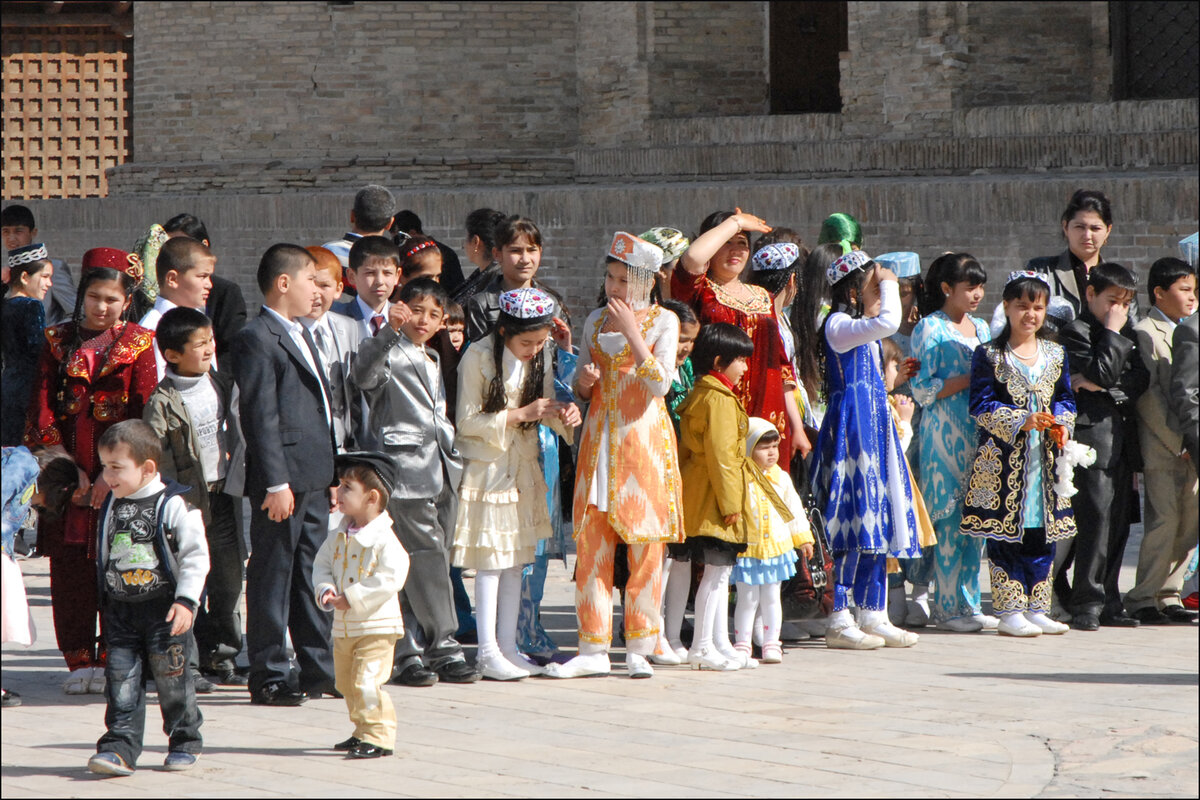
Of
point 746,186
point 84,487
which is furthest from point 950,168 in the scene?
point 84,487

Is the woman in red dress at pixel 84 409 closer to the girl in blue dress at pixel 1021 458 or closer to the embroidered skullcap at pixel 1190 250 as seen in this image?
the girl in blue dress at pixel 1021 458

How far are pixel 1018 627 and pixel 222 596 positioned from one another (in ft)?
10.4

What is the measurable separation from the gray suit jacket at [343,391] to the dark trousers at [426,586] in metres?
0.28

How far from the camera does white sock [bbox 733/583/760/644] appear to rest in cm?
660

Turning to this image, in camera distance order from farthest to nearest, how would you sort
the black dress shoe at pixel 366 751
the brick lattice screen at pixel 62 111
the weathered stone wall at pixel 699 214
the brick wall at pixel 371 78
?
1. the brick lattice screen at pixel 62 111
2. the brick wall at pixel 371 78
3. the weathered stone wall at pixel 699 214
4. the black dress shoe at pixel 366 751

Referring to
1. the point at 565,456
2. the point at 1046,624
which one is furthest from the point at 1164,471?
the point at 565,456

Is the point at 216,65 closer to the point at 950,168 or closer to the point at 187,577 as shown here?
the point at 950,168

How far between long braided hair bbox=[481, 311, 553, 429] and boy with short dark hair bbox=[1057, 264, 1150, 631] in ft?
7.74

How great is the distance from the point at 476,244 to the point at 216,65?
10.2 metres

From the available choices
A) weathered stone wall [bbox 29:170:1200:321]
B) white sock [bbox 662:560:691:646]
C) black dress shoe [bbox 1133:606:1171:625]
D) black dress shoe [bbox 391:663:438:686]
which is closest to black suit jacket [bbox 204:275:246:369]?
black dress shoe [bbox 391:663:438:686]

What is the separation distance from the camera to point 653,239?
6.70 metres

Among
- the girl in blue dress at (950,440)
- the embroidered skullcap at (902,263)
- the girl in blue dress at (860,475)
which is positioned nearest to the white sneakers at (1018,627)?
the girl in blue dress at (950,440)

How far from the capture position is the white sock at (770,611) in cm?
670

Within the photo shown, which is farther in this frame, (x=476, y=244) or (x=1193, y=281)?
(x=476, y=244)
